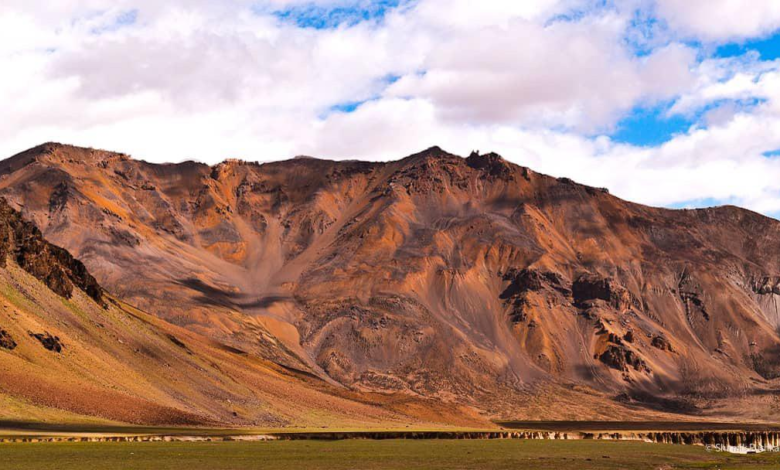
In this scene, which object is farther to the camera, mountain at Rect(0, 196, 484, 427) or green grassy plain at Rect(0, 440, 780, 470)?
mountain at Rect(0, 196, 484, 427)

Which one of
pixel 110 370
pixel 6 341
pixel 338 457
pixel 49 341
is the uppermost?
pixel 49 341

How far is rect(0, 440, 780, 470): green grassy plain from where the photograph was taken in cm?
7056

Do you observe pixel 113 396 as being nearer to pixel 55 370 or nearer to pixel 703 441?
pixel 55 370

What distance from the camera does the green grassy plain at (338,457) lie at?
70562 millimetres

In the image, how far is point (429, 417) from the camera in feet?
576

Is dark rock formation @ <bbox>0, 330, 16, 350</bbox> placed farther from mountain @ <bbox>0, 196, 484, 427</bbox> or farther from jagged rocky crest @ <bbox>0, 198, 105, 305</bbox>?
jagged rocky crest @ <bbox>0, 198, 105, 305</bbox>

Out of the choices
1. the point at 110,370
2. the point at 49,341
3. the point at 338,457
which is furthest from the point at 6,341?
the point at 338,457

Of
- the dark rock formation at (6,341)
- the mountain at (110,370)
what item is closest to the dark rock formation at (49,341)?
the mountain at (110,370)

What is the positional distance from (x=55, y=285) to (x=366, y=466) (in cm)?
7514

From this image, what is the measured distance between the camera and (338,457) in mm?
83750

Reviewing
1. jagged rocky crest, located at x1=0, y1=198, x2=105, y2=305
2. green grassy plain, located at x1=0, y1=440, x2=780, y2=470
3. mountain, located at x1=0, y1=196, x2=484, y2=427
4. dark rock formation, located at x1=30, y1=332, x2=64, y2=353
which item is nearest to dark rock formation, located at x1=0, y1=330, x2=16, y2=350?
mountain, located at x1=0, y1=196, x2=484, y2=427

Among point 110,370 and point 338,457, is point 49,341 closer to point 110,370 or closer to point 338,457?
point 110,370

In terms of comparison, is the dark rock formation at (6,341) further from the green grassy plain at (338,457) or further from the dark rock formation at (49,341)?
the green grassy plain at (338,457)

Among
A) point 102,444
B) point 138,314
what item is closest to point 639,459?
point 102,444
